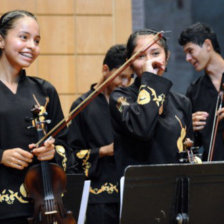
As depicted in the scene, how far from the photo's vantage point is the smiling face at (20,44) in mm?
2271

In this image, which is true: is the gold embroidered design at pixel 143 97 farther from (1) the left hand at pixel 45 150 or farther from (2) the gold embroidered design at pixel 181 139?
(1) the left hand at pixel 45 150

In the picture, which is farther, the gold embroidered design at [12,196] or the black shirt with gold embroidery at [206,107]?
the black shirt with gold embroidery at [206,107]

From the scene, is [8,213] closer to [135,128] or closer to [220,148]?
[135,128]

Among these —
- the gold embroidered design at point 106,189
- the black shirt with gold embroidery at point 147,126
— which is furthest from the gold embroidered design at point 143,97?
the gold embroidered design at point 106,189

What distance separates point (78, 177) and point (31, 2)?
253 centimetres

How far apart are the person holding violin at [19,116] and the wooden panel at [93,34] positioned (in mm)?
2386

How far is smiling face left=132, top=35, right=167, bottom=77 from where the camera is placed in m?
2.37

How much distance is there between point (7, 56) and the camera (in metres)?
2.29

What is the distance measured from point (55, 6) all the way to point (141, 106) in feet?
8.71

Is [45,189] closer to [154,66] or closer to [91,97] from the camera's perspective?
[91,97]

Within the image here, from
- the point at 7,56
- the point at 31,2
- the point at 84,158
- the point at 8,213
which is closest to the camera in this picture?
the point at 8,213

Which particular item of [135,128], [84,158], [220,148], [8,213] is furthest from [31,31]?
[220,148]

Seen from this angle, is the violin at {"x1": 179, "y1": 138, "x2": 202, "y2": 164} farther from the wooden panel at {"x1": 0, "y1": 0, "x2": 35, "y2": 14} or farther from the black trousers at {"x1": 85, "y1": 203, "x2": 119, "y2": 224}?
the wooden panel at {"x1": 0, "y1": 0, "x2": 35, "y2": 14}

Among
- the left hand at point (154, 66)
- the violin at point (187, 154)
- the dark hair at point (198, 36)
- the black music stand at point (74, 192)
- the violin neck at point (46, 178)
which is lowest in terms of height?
the black music stand at point (74, 192)
